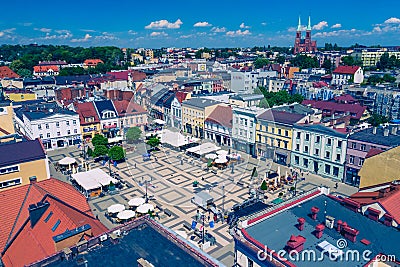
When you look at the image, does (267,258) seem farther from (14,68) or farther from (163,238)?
(14,68)

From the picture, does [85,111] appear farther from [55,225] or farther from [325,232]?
[325,232]

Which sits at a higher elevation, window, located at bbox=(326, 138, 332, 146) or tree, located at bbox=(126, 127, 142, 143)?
tree, located at bbox=(126, 127, 142, 143)

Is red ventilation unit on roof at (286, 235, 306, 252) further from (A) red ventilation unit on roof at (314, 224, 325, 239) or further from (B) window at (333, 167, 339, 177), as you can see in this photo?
(B) window at (333, 167, 339, 177)

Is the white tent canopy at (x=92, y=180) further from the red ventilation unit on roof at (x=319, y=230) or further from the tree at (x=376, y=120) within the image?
the tree at (x=376, y=120)

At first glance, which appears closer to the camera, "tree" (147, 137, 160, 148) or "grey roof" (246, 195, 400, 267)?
"grey roof" (246, 195, 400, 267)

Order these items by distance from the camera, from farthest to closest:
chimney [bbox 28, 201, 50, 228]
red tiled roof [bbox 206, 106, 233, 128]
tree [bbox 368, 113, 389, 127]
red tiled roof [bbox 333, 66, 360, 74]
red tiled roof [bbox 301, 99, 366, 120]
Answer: red tiled roof [bbox 333, 66, 360, 74], red tiled roof [bbox 301, 99, 366, 120], tree [bbox 368, 113, 389, 127], red tiled roof [bbox 206, 106, 233, 128], chimney [bbox 28, 201, 50, 228]

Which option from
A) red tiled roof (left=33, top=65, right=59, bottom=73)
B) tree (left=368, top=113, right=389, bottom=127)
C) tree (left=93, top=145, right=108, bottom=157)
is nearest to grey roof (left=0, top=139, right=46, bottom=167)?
tree (left=93, top=145, right=108, bottom=157)

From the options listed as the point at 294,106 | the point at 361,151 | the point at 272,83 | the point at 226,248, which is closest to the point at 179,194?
the point at 226,248

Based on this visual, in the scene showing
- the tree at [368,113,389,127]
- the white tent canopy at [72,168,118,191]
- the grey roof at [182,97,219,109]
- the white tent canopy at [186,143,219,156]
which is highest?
the grey roof at [182,97,219,109]
